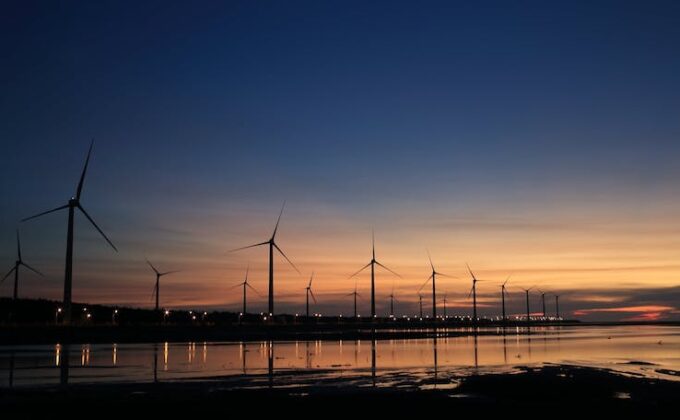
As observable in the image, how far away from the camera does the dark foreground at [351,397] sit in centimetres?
2488

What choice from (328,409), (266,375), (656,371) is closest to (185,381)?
(266,375)

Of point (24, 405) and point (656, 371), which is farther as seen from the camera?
point (656, 371)

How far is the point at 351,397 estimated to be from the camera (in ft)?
92.0

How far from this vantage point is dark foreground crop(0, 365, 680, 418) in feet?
81.6

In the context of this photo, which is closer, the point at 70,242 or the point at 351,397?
the point at 351,397

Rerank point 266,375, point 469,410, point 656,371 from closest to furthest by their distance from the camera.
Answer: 1. point 469,410
2. point 266,375
3. point 656,371

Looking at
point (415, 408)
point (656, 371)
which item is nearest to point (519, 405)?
point (415, 408)

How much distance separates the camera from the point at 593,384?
3347 cm

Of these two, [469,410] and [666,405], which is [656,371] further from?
[469,410]

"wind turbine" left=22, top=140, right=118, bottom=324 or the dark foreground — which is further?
"wind turbine" left=22, top=140, right=118, bottom=324

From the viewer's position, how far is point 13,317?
152875 mm

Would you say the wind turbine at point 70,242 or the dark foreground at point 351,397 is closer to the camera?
the dark foreground at point 351,397

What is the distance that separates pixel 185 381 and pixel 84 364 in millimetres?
15167

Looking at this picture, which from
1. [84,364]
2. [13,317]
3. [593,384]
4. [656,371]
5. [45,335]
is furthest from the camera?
[13,317]
